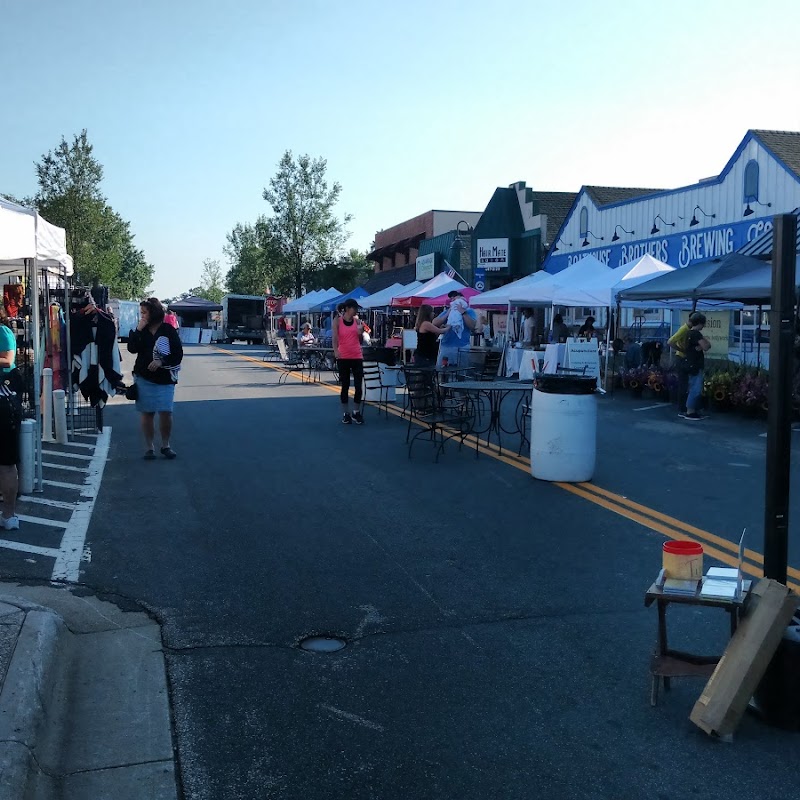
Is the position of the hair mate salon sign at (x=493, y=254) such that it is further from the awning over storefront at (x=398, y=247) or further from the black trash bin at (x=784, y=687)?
the black trash bin at (x=784, y=687)

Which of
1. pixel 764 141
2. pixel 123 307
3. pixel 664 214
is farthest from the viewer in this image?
pixel 123 307

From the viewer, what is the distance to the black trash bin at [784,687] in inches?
156

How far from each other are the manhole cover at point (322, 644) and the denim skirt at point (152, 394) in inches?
230

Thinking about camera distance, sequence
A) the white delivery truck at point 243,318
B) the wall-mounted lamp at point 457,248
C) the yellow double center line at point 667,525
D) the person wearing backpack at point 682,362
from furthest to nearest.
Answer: the white delivery truck at point 243,318 < the wall-mounted lamp at point 457,248 < the person wearing backpack at point 682,362 < the yellow double center line at point 667,525

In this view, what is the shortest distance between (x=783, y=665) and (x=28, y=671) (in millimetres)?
3362

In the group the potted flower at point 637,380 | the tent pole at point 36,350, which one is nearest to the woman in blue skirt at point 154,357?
the tent pole at point 36,350

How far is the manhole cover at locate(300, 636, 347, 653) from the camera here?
4.91m

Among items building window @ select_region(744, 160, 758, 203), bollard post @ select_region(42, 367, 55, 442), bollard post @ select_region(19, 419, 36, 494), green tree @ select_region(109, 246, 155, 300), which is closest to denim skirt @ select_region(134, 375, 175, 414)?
bollard post @ select_region(19, 419, 36, 494)

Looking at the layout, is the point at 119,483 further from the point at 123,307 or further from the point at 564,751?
the point at 123,307

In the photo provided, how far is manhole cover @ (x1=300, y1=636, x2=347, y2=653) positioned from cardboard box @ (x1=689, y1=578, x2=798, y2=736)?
6.07 ft

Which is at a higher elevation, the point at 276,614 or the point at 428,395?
the point at 428,395

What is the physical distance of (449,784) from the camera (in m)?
3.54

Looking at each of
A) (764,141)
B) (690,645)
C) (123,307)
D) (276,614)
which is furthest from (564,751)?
(123,307)

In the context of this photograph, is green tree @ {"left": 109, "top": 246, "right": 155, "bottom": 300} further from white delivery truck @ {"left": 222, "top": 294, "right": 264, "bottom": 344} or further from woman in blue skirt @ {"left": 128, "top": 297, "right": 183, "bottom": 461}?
woman in blue skirt @ {"left": 128, "top": 297, "right": 183, "bottom": 461}
